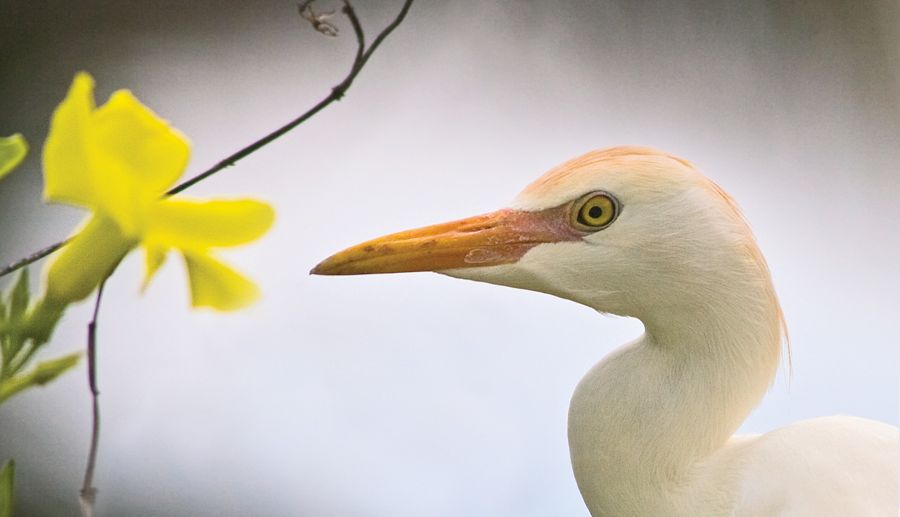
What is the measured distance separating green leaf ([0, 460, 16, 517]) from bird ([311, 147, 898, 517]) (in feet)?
1.02

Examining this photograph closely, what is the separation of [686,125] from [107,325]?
94 centimetres

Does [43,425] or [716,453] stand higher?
[716,453]

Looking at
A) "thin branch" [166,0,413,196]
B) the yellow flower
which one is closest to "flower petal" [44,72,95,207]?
the yellow flower

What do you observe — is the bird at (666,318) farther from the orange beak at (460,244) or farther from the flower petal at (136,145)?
the flower petal at (136,145)

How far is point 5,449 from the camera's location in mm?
1343

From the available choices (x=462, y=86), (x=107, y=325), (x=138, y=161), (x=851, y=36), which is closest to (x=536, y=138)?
(x=462, y=86)

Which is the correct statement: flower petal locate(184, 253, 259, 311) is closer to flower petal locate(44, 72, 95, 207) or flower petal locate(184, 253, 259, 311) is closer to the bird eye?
flower petal locate(44, 72, 95, 207)

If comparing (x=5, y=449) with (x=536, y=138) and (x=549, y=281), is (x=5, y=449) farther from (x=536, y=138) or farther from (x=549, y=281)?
(x=549, y=281)

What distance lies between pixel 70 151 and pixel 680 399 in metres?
0.42

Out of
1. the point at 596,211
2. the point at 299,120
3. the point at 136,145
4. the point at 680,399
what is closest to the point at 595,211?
the point at 596,211

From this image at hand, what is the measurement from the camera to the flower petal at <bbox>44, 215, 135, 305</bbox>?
17cm

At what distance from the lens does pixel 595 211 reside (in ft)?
1.61

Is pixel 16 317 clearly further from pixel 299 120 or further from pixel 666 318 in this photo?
pixel 666 318

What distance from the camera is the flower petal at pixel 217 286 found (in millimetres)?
165
